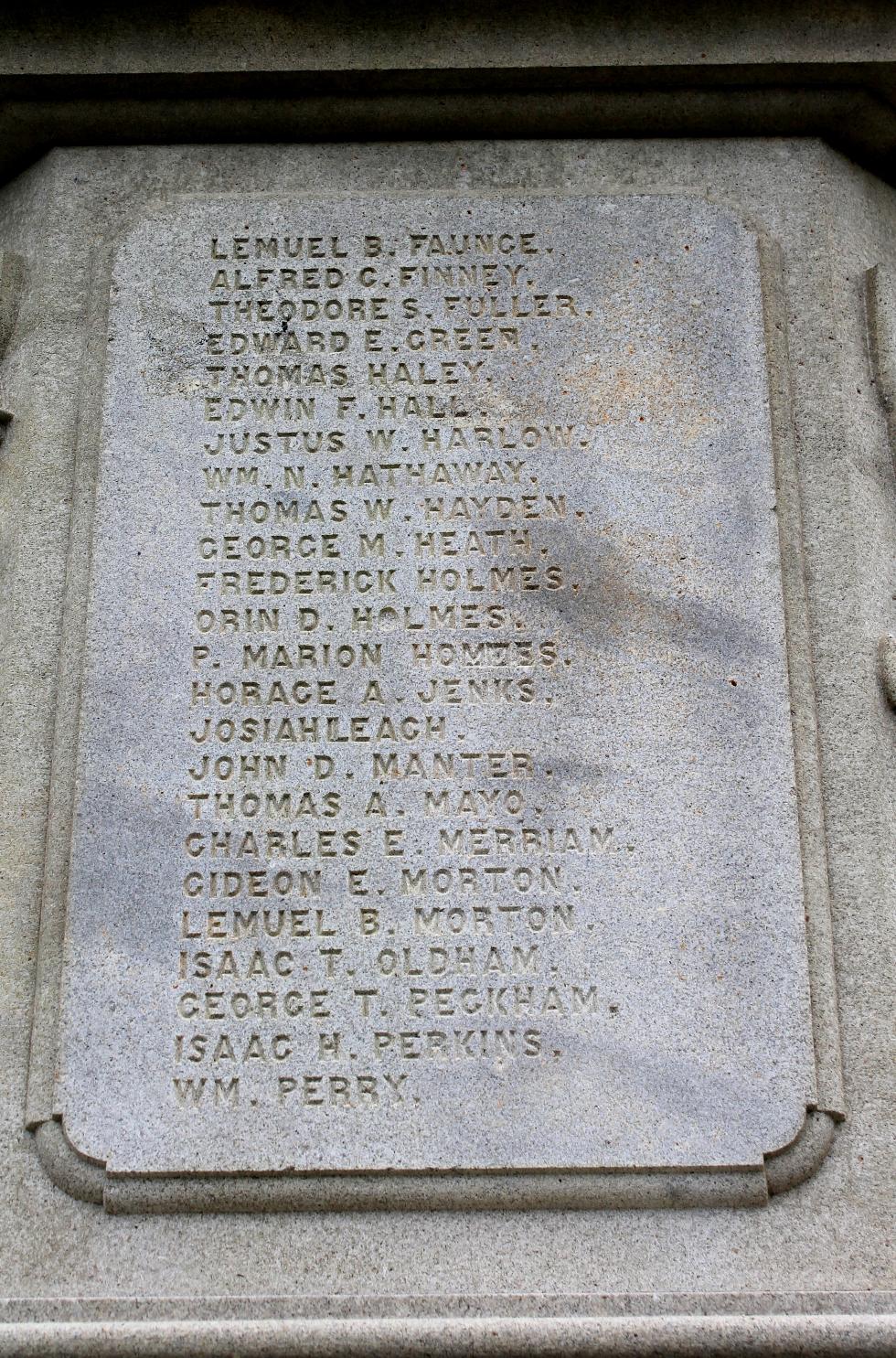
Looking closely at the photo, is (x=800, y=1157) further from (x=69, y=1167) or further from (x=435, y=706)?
(x=69, y=1167)

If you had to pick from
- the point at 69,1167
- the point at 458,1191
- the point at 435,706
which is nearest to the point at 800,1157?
the point at 458,1191

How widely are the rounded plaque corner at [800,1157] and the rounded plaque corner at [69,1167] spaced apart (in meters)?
1.53

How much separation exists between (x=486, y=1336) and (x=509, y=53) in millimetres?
3400

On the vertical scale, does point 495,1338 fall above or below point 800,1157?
below

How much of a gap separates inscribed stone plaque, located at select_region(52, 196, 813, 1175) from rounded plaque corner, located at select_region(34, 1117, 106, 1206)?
47 millimetres

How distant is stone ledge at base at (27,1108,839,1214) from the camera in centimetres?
319

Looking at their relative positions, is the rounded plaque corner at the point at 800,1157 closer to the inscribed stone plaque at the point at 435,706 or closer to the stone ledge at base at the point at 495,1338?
the inscribed stone plaque at the point at 435,706

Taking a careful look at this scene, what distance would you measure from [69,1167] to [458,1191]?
902 millimetres

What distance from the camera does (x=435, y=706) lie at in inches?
141

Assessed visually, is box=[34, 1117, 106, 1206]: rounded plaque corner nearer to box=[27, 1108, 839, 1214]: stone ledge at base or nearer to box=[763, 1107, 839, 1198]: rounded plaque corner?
box=[27, 1108, 839, 1214]: stone ledge at base

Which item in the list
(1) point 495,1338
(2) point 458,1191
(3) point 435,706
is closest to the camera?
(1) point 495,1338

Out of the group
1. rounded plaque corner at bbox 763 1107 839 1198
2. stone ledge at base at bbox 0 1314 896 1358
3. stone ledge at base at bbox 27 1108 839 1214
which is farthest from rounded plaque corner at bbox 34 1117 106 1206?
rounded plaque corner at bbox 763 1107 839 1198

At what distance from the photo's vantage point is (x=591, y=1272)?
124 inches

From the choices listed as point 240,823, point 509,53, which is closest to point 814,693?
point 240,823
